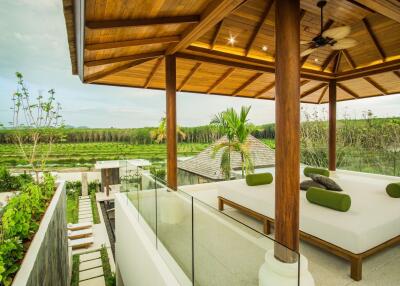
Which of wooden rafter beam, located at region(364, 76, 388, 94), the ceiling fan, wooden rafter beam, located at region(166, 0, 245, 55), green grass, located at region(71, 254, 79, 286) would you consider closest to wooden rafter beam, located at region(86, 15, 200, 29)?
wooden rafter beam, located at region(166, 0, 245, 55)

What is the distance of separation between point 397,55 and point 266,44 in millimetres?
3236

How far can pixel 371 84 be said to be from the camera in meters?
7.45

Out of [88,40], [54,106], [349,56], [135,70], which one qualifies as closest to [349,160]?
[349,56]

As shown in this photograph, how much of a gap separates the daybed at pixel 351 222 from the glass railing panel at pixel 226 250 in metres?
1.00

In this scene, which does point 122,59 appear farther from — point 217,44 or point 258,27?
point 258,27

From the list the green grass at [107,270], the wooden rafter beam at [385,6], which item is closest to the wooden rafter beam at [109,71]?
the wooden rafter beam at [385,6]

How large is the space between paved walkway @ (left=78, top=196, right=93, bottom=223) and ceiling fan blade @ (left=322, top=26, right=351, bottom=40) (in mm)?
13804

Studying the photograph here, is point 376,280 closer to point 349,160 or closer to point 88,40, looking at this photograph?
point 88,40

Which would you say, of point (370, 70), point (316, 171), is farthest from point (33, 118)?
point (370, 70)

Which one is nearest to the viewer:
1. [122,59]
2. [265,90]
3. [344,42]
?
[344,42]

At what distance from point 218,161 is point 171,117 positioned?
203 inches

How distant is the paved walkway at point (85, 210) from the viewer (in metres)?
13.6

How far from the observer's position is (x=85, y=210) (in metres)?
15.0

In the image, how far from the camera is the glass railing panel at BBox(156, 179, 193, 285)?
2812mm
